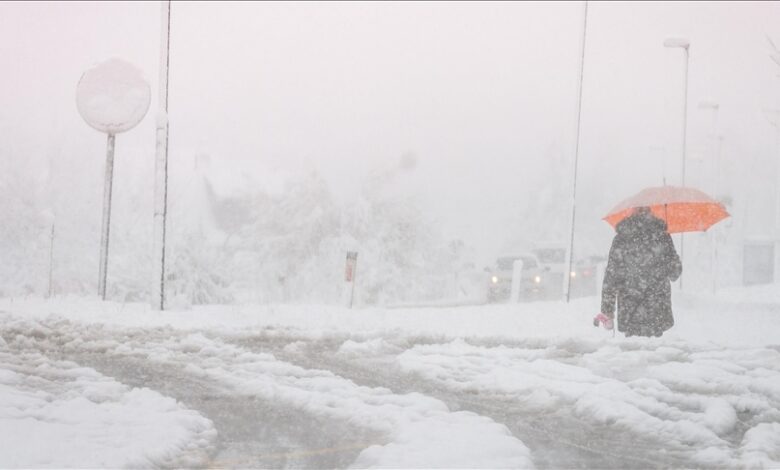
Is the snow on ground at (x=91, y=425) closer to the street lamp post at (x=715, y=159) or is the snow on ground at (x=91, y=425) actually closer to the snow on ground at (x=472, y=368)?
the snow on ground at (x=472, y=368)

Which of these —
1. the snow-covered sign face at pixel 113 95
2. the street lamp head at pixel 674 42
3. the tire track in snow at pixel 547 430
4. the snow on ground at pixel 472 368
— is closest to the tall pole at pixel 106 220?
the snow-covered sign face at pixel 113 95

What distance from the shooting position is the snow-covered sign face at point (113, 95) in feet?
52.8

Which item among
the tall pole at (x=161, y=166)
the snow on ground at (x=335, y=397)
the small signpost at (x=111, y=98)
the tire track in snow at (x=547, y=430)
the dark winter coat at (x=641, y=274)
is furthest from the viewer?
the small signpost at (x=111, y=98)

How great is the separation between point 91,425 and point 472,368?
3876mm

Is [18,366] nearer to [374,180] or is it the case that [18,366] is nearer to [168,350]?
[168,350]

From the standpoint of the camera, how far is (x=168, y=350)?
874 centimetres

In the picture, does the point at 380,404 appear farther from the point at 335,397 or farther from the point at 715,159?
the point at 715,159

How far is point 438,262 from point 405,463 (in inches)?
1784

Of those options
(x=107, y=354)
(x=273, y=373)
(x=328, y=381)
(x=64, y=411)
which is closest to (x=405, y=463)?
(x=64, y=411)

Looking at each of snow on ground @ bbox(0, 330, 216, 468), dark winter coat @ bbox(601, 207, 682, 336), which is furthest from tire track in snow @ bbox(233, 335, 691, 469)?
dark winter coat @ bbox(601, 207, 682, 336)

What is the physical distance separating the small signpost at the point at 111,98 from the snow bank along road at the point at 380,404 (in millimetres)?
7284

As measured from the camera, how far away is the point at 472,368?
7879 millimetres

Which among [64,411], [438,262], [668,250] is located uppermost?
[668,250]

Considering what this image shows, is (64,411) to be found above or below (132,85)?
below
